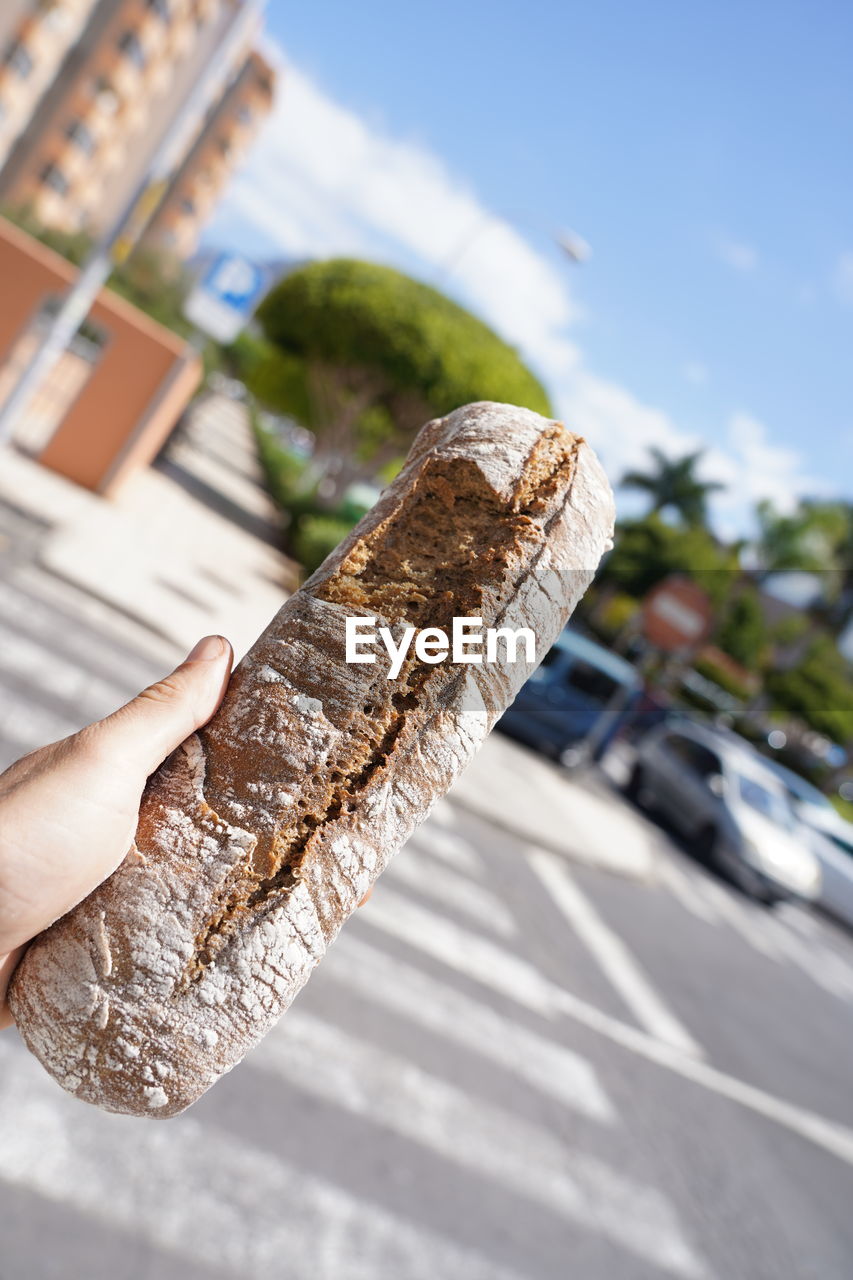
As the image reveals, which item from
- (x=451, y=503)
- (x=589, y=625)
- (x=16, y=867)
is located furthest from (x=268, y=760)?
(x=589, y=625)

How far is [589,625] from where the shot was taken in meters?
43.8

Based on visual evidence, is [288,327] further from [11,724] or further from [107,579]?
[11,724]

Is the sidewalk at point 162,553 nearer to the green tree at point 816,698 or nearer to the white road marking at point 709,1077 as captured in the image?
the white road marking at point 709,1077

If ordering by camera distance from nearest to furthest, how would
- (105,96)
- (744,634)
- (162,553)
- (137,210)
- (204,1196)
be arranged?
1. (204,1196)
2. (137,210)
3. (162,553)
4. (744,634)
5. (105,96)

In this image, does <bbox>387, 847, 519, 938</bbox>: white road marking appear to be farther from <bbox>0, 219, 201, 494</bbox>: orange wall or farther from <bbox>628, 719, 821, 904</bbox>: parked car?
<bbox>0, 219, 201, 494</bbox>: orange wall

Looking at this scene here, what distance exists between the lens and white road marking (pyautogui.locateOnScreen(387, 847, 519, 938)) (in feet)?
28.1

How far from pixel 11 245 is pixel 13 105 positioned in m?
33.3

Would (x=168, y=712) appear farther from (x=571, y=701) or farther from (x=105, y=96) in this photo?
(x=105, y=96)

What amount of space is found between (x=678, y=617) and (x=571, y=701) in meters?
27.3

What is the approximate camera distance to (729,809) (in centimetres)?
1552

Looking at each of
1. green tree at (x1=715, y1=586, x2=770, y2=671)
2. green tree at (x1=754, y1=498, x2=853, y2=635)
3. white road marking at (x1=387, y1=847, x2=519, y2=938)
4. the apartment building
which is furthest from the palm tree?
white road marking at (x1=387, y1=847, x2=519, y2=938)

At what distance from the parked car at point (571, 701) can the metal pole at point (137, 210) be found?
8.10 metres

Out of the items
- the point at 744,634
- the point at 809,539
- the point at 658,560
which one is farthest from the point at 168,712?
the point at 809,539

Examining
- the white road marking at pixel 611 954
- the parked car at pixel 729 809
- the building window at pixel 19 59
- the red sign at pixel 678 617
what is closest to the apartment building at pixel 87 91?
the building window at pixel 19 59
